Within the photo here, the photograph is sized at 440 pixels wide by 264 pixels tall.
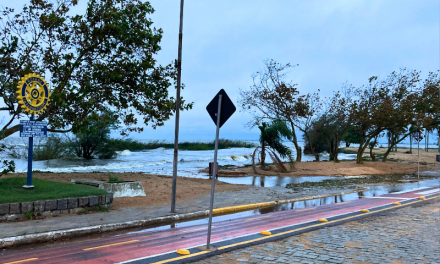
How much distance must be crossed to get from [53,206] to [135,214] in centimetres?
203

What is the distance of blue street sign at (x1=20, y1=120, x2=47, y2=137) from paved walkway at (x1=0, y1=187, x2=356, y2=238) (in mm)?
2770

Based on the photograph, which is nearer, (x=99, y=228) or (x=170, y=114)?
(x=99, y=228)

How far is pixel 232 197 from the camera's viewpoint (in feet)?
44.5

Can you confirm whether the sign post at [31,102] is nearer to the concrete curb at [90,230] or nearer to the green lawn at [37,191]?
the green lawn at [37,191]

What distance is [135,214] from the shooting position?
9.77 meters

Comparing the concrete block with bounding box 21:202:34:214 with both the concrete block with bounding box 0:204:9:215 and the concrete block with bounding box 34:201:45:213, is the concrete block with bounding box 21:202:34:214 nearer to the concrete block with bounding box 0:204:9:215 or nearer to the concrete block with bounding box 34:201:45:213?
the concrete block with bounding box 34:201:45:213

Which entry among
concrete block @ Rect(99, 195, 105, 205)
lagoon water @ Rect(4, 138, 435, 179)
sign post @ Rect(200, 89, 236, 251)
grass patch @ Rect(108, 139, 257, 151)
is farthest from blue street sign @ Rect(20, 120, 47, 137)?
grass patch @ Rect(108, 139, 257, 151)

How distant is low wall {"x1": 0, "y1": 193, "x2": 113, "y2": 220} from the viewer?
27.6 ft

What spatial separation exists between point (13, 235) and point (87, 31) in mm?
9550

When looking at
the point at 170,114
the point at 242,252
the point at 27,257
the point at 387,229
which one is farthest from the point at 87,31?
the point at 387,229

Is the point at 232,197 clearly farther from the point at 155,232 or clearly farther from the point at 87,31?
the point at 87,31

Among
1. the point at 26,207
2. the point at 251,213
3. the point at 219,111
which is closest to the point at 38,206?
the point at 26,207

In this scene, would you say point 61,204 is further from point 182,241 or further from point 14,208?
point 182,241

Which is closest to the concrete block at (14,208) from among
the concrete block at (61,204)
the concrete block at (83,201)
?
the concrete block at (61,204)
